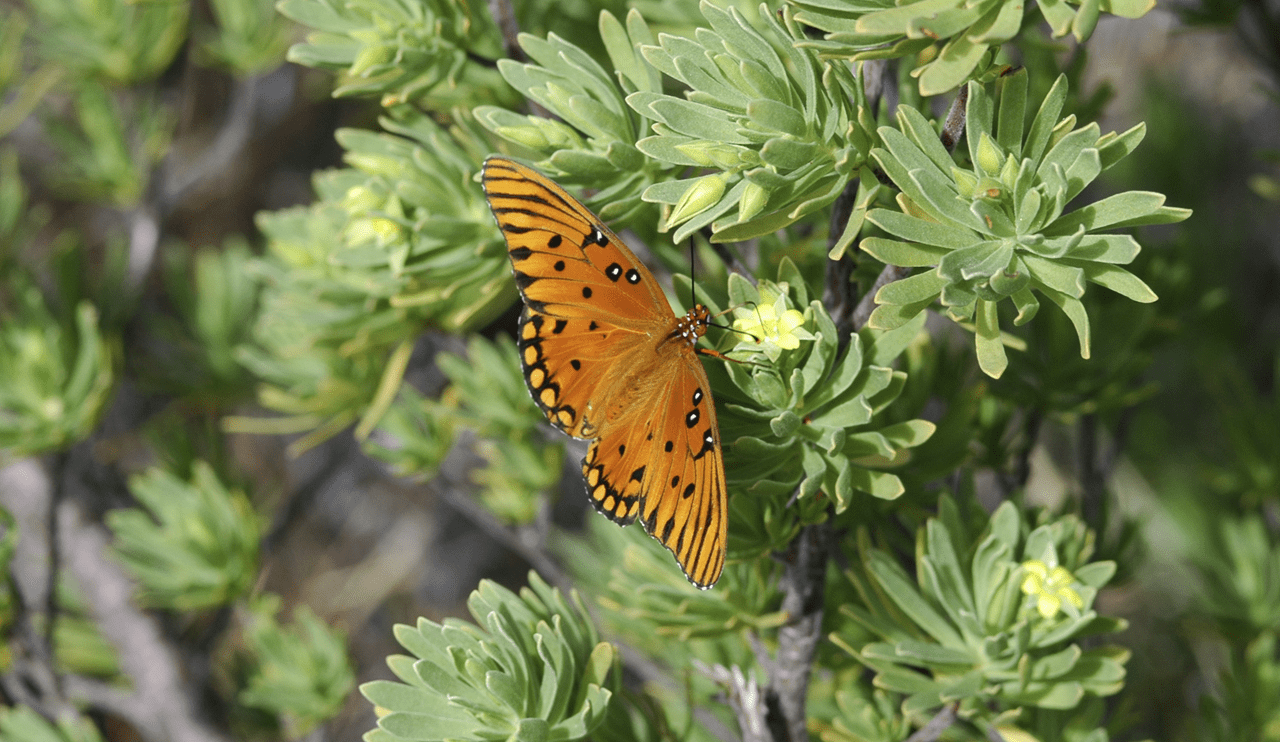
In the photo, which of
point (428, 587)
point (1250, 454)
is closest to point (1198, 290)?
point (1250, 454)

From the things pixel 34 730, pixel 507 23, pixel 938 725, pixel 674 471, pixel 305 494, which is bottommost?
pixel 305 494

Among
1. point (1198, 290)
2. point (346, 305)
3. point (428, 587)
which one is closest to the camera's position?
point (346, 305)

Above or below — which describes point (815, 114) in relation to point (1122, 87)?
above

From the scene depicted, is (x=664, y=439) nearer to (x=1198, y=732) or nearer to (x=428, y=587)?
(x=1198, y=732)

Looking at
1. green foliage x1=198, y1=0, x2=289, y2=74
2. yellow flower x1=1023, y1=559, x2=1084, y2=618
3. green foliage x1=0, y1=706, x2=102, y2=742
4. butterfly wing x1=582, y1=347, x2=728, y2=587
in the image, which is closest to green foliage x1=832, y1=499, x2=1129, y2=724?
yellow flower x1=1023, y1=559, x2=1084, y2=618

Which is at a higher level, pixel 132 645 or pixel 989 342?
pixel 989 342

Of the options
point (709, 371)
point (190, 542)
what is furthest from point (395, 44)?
point (190, 542)

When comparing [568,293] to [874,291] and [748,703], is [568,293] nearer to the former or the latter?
[874,291]
